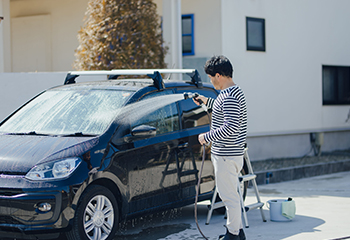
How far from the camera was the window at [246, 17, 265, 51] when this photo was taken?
568 inches

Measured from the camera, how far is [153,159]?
20.0ft

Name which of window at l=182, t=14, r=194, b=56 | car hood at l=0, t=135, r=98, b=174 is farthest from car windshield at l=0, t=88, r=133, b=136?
window at l=182, t=14, r=194, b=56

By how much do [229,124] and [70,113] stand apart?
1.87 metres

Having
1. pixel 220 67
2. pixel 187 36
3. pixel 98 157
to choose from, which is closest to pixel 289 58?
pixel 187 36

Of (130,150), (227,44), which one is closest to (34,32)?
(227,44)

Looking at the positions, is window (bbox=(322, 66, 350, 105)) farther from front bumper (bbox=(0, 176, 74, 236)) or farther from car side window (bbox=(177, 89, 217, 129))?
front bumper (bbox=(0, 176, 74, 236))

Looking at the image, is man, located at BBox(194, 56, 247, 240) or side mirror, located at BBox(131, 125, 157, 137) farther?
side mirror, located at BBox(131, 125, 157, 137)

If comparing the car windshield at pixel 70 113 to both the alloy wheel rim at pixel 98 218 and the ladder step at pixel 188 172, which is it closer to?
the alloy wheel rim at pixel 98 218

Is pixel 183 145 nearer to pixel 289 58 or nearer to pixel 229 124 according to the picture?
pixel 229 124

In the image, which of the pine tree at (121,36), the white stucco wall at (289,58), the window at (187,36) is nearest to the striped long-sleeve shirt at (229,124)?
the pine tree at (121,36)

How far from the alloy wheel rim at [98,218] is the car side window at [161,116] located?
3.40 ft

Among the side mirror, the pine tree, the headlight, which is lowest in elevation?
the headlight

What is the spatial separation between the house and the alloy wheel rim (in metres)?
7.82

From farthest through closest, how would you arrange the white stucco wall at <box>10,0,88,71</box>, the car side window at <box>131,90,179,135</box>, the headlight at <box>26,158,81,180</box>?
the white stucco wall at <box>10,0,88,71</box> → the car side window at <box>131,90,179,135</box> → the headlight at <box>26,158,81,180</box>
